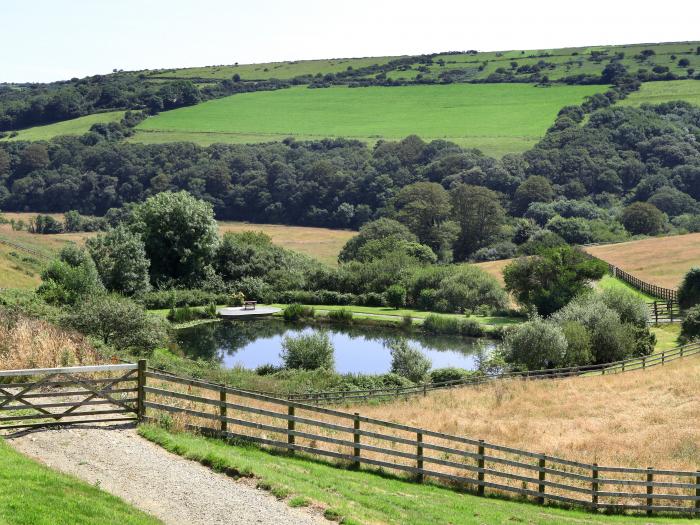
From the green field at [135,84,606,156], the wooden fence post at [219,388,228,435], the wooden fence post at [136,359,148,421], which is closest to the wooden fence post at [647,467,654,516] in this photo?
the wooden fence post at [219,388,228,435]

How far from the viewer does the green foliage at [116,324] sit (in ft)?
139

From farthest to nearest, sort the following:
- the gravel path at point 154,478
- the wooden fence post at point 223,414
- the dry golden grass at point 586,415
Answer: the dry golden grass at point 586,415, the wooden fence post at point 223,414, the gravel path at point 154,478

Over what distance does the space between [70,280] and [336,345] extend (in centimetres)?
1691

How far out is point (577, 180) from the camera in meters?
138

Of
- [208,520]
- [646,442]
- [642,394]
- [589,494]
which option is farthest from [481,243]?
[208,520]

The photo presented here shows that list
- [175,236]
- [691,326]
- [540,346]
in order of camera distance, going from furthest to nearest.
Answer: [175,236] < [691,326] < [540,346]

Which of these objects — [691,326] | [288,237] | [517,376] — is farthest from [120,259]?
[288,237]

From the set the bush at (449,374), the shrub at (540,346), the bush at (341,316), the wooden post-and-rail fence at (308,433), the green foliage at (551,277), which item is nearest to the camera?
Answer: the wooden post-and-rail fence at (308,433)

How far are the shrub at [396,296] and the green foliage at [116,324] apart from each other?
3260cm

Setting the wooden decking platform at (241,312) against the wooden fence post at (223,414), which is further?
the wooden decking platform at (241,312)

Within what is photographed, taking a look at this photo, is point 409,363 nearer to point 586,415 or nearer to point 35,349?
point 586,415

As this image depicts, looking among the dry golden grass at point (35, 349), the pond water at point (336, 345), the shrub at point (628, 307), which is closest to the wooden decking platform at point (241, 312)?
the pond water at point (336, 345)

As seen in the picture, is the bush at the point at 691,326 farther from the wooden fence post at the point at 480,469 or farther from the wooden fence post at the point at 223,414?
the wooden fence post at the point at 223,414

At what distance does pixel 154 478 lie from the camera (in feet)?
56.5
